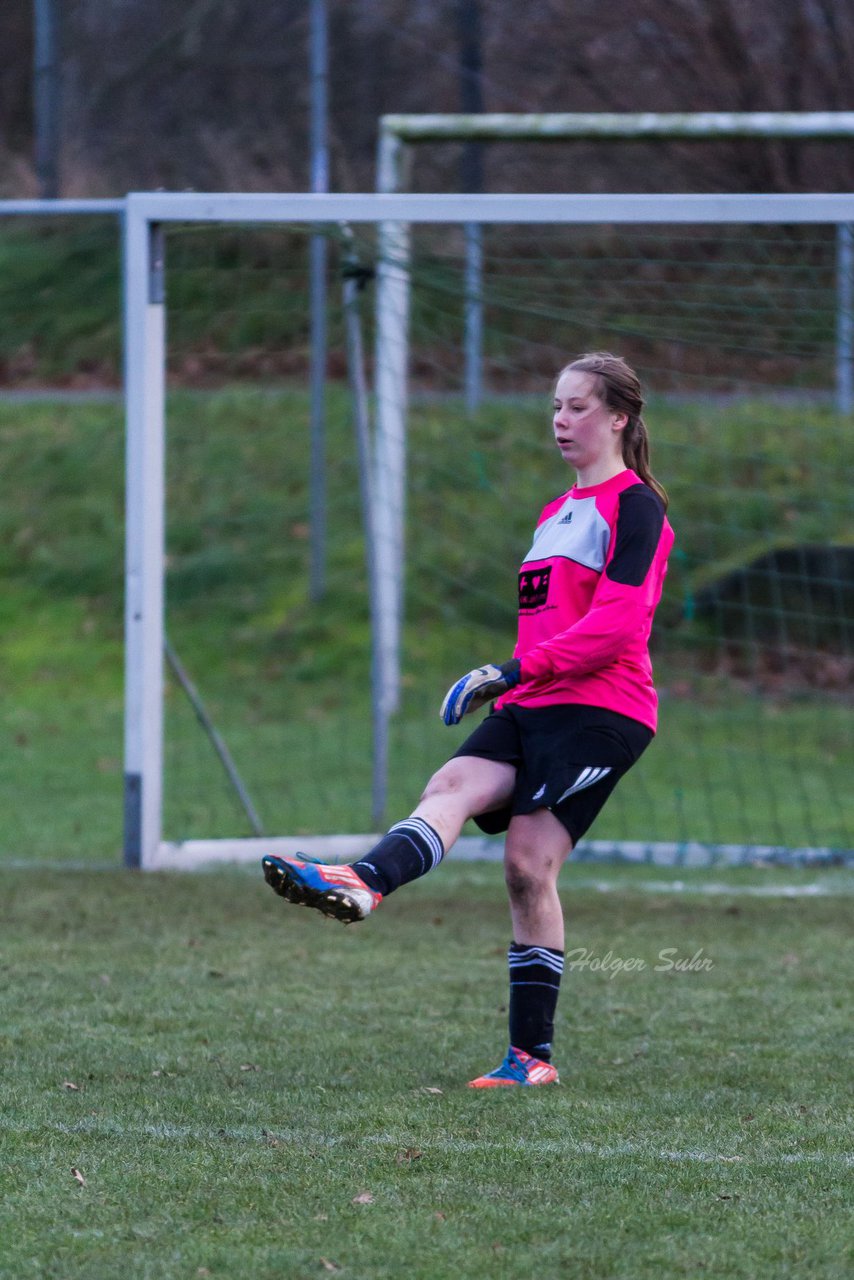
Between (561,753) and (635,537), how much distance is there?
20.4 inches

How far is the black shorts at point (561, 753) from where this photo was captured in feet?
12.8

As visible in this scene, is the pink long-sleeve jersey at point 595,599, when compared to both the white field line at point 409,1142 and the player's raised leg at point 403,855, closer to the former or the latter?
the player's raised leg at point 403,855

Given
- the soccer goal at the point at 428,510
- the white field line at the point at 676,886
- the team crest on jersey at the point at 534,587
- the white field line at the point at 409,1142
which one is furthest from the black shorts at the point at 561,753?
the white field line at the point at 676,886

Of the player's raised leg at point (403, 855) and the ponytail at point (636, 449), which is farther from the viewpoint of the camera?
the ponytail at point (636, 449)

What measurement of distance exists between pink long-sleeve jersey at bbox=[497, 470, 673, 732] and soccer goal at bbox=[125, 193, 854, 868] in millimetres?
2799

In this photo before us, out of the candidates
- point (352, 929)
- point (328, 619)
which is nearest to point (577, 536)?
point (352, 929)

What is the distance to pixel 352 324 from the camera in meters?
7.73

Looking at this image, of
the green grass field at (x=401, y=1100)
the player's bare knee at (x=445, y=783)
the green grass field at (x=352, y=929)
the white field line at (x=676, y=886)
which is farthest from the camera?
the white field line at (x=676, y=886)

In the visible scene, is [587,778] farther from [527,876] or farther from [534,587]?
[534,587]

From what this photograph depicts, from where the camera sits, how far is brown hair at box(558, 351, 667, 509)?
4.04 meters

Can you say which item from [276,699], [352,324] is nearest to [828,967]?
[352,324]

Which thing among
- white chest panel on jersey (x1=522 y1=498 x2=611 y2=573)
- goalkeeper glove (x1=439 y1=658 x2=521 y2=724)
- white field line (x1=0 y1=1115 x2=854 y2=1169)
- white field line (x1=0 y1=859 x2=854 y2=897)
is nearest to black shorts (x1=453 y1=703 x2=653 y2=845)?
goalkeeper glove (x1=439 y1=658 x2=521 y2=724)

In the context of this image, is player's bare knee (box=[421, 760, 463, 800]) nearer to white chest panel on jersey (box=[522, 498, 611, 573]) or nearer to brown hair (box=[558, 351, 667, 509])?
white chest panel on jersey (box=[522, 498, 611, 573])

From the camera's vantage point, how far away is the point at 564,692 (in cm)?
396
